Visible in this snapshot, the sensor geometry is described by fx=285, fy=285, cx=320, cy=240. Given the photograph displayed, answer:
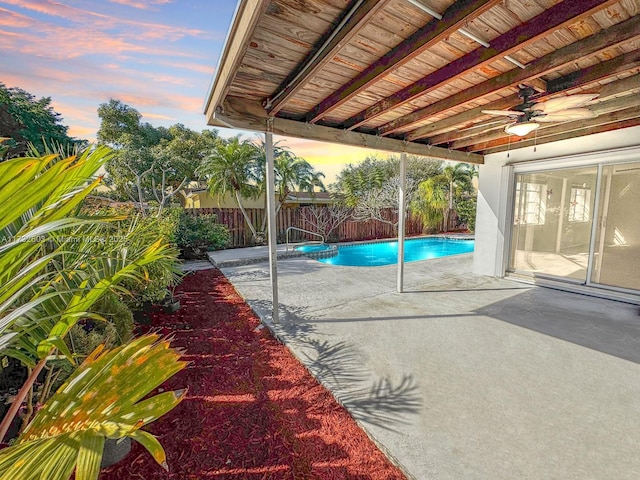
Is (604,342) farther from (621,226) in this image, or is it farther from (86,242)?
(86,242)

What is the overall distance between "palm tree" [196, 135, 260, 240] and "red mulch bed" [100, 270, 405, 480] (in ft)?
27.3

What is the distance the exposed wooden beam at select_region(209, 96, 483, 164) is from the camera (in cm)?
332

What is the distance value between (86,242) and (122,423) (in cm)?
136

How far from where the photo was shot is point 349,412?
226 cm

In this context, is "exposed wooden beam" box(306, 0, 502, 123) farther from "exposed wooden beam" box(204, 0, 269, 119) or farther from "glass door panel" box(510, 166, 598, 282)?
"glass door panel" box(510, 166, 598, 282)

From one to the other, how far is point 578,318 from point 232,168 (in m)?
10.4

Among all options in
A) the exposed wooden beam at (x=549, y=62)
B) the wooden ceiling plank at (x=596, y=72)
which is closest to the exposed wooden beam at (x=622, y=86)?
the wooden ceiling plank at (x=596, y=72)

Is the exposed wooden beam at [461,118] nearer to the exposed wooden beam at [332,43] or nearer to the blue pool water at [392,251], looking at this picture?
the exposed wooden beam at [332,43]

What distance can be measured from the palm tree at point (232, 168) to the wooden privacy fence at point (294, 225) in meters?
0.70

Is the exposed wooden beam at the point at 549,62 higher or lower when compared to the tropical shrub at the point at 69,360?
higher

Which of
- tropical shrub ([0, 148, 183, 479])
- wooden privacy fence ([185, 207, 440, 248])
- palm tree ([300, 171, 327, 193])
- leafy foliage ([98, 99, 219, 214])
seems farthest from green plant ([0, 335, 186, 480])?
leafy foliage ([98, 99, 219, 214])

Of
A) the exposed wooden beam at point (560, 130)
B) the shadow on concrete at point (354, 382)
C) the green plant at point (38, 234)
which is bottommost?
the shadow on concrete at point (354, 382)

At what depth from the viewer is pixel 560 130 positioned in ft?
15.7

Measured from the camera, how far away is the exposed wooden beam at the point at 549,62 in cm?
216
